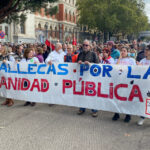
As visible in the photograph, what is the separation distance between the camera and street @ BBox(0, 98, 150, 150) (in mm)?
3898

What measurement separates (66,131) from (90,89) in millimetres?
1297

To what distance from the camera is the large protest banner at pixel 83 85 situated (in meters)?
4.88

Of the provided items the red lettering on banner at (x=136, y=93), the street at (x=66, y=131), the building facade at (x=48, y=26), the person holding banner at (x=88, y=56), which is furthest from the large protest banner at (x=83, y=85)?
the building facade at (x=48, y=26)

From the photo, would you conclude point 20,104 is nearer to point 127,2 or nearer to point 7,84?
point 7,84

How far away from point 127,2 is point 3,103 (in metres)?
40.7

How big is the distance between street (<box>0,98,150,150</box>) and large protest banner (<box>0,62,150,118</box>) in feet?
1.08

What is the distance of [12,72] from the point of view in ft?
20.4

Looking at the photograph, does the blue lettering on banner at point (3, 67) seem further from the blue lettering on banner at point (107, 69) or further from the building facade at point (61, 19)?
the building facade at point (61, 19)

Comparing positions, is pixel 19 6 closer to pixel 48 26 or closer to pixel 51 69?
pixel 51 69

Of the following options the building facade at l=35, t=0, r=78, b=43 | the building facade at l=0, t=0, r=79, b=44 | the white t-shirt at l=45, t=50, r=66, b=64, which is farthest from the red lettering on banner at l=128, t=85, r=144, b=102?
the building facade at l=35, t=0, r=78, b=43

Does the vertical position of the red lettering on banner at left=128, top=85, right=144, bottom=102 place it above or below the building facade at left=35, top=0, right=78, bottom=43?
below

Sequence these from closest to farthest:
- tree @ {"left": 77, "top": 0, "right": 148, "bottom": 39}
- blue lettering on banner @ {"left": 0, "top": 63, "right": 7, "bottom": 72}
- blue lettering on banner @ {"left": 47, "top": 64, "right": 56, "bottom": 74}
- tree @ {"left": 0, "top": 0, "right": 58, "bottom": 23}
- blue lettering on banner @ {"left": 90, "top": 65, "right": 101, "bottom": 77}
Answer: blue lettering on banner @ {"left": 90, "top": 65, "right": 101, "bottom": 77}, blue lettering on banner @ {"left": 47, "top": 64, "right": 56, "bottom": 74}, blue lettering on banner @ {"left": 0, "top": 63, "right": 7, "bottom": 72}, tree @ {"left": 0, "top": 0, "right": 58, "bottom": 23}, tree @ {"left": 77, "top": 0, "right": 148, "bottom": 39}

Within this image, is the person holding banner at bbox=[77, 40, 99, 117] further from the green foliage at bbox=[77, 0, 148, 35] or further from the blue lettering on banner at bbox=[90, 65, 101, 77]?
the green foliage at bbox=[77, 0, 148, 35]

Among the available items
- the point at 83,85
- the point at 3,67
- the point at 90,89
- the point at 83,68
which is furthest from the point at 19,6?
the point at 90,89
